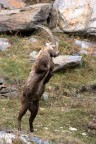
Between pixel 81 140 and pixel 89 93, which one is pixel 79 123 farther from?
pixel 89 93

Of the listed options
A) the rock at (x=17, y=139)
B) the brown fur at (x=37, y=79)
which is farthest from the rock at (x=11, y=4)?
the rock at (x=17, y=139)

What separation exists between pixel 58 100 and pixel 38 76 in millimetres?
3695

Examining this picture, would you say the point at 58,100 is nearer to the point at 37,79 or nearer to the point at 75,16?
the point at 37,79

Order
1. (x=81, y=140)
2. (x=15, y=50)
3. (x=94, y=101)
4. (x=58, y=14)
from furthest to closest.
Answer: (x=58, y=14), (x=15, y=50), (x=94, y=101), (x=81, y=140)

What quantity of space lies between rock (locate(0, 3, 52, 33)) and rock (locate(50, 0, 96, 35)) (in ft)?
1.91

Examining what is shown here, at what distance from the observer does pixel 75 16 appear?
54.4 ft

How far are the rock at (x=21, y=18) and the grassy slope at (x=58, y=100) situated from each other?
0.34 m

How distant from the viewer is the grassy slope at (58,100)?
1027 cm

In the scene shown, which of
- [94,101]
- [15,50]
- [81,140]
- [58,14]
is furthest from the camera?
[58,14]

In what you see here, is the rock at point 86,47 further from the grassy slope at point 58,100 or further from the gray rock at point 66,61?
the gray rock at point 66,61

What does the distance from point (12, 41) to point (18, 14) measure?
84 centimetres

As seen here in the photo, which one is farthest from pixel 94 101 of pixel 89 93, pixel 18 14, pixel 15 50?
pixel 18 14

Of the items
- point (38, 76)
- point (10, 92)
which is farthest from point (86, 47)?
point (38, 76)

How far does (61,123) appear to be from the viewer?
10961 millimetres
